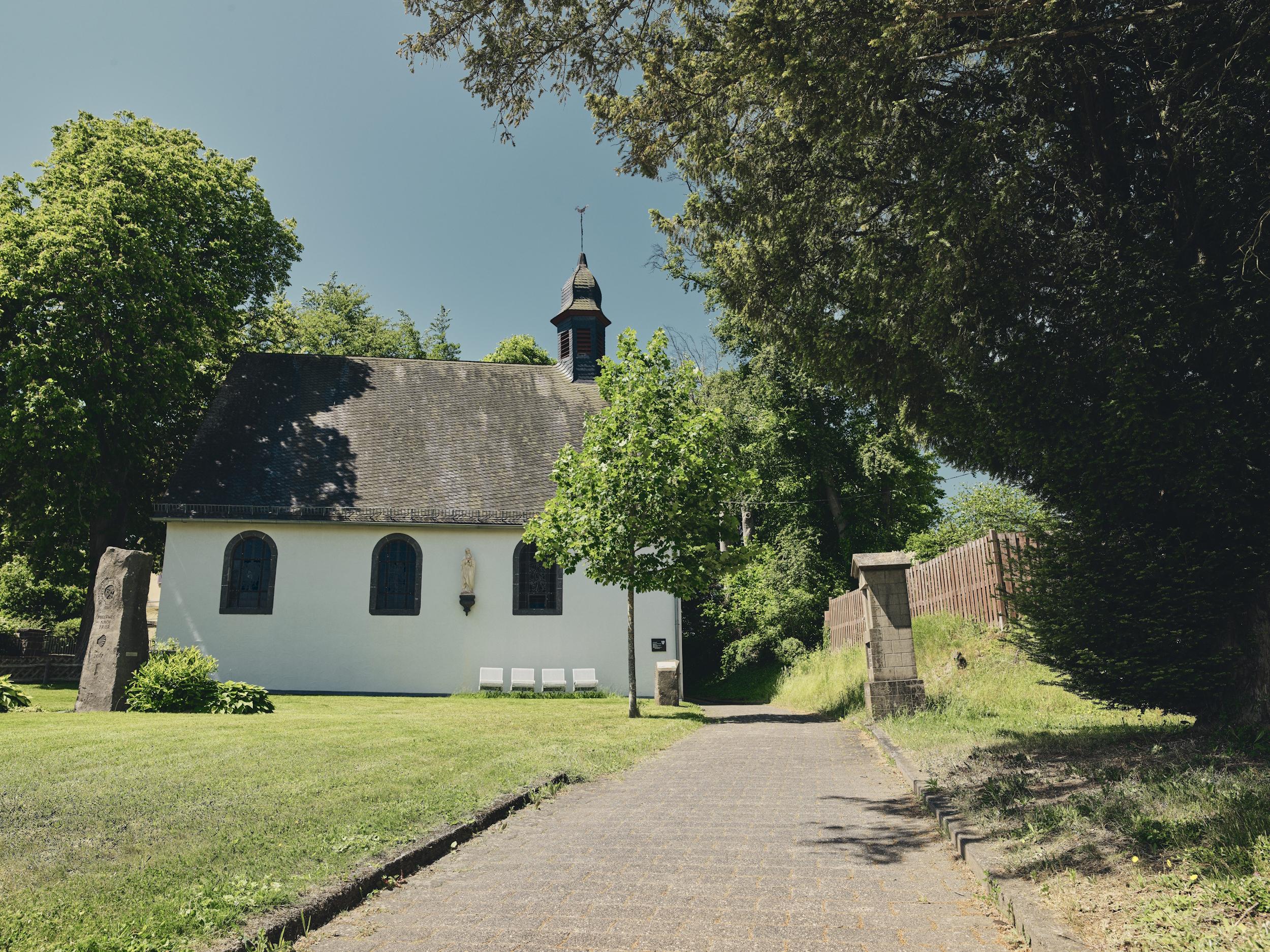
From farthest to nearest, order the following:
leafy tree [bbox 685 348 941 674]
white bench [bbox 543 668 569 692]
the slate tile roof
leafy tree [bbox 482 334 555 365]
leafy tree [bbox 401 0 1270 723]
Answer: leafy tree [bbox 482 334 555 365], leafy tree [bbox 685 348 941 674], the slate tile roof, white bench [bbox 543 668 569 692], leafy tree [bbox 401 0 1270 723]

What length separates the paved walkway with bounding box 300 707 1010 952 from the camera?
3982 millimetres

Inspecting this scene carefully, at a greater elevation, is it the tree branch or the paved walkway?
the tree branch

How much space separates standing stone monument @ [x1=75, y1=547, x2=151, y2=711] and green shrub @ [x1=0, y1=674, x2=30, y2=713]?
0.75 m

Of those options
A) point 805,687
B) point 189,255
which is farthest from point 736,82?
point 189,255

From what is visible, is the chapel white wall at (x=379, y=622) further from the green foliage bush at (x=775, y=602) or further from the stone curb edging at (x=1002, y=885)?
the stone curb edging at (x=1002, y=885)

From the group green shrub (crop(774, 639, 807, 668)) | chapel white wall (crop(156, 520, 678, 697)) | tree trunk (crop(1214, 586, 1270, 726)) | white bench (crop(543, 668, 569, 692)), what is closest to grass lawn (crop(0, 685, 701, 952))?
tree trunk (crop(1214, 586, 1270, 726))

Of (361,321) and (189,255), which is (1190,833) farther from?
(361,321)

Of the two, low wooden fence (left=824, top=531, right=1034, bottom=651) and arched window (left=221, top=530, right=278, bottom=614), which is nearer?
low wooden fence (left=824, top=531, right=1034, bottom=651)

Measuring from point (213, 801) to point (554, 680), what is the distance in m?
15.4

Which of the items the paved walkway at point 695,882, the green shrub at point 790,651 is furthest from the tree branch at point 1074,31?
the green shrub at point 790,651

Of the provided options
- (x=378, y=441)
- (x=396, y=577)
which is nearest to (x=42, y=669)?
(x=396, y=577)

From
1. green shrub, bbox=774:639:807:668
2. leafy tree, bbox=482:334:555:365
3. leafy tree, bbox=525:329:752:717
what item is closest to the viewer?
leafy tree, bbox=525:329:752:717

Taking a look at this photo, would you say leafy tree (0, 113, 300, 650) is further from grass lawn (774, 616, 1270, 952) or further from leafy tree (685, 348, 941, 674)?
grass lawn (774, 616, 1270, 952)

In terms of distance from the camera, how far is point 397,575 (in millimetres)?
21625
